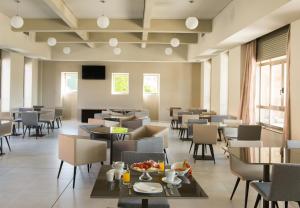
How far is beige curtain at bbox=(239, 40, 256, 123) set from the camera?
8742 mm

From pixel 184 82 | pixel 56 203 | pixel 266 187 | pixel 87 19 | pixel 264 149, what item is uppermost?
pixel 87 19

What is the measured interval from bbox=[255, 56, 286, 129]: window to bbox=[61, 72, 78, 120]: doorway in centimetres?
980

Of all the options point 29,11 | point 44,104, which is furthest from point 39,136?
point 44,104

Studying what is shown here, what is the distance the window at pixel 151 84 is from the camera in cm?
1612

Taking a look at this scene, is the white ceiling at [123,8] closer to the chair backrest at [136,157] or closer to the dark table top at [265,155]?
the dark table top at [265,155]

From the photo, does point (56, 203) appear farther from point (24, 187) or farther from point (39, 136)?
point (39, 136)

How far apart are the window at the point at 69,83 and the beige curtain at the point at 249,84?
940 centimetres

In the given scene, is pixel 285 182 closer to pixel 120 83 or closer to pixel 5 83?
pixel 5 83

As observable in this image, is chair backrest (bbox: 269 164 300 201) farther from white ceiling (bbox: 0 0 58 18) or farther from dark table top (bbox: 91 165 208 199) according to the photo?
white ceiling (bbox: 0 0 58 18)

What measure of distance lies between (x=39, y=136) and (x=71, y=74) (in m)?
6.20

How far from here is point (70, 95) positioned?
1622 centimetres

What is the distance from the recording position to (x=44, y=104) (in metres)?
15.6

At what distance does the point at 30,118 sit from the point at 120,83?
6507mm

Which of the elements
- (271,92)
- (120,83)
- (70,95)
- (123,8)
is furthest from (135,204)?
(70,95)
